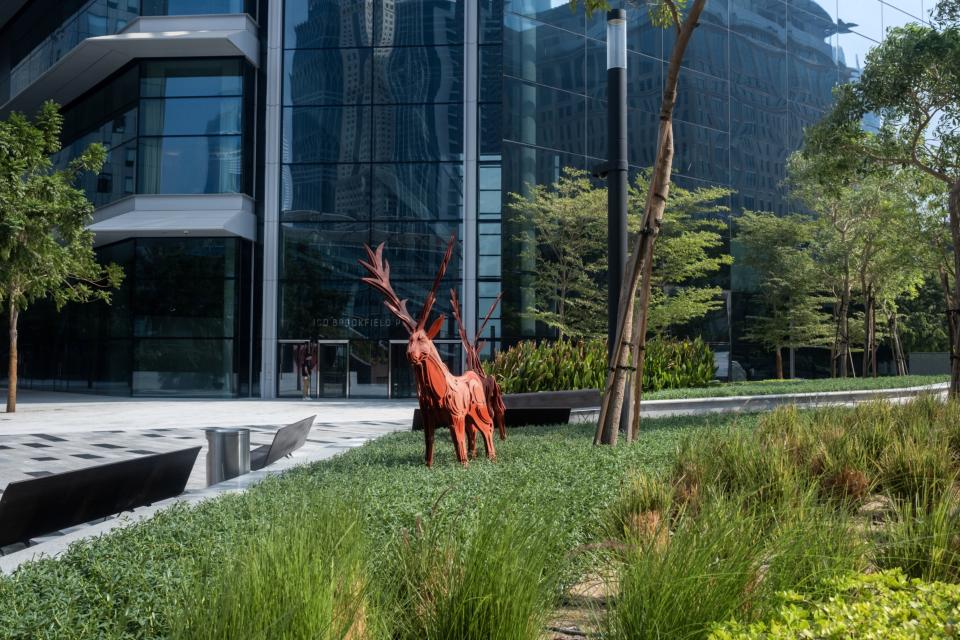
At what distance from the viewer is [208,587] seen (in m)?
2.81

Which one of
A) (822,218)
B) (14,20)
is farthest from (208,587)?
(14,20)

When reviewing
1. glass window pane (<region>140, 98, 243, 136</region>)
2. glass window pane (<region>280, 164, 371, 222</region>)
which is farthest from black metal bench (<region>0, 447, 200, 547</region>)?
glass window pane (<region>140, 98, 243, 136</region>)

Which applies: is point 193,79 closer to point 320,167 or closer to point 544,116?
point 320,167

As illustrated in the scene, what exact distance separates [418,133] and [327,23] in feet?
17.8

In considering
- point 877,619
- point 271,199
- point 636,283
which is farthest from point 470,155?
point 877,619

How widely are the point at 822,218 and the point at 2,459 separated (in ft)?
98.2

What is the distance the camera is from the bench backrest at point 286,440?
9367mm

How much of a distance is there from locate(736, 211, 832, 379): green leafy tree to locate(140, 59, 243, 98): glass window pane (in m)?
22.1

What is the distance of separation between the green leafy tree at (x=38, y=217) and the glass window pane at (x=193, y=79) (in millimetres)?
8511

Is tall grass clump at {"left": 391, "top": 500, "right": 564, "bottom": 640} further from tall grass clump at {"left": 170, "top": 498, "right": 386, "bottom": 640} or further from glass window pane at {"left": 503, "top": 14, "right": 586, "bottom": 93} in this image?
glass window pane at {"left": 503, "top": 14, "right": 586, "bottom": 93}

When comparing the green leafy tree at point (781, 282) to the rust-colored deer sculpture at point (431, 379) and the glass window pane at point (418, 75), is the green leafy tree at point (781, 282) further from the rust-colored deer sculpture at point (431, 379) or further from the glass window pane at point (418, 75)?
the rust-colored deer sculpture at point (431, 379)

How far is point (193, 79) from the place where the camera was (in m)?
29.5

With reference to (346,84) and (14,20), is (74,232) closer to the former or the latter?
(346,84)

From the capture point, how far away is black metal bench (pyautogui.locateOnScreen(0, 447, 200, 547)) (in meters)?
5.34
